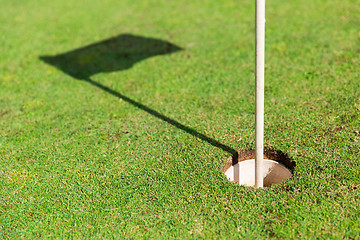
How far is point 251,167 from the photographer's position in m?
4.83

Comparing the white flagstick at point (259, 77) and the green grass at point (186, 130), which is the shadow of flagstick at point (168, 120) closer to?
the green grass at point (186, 130)

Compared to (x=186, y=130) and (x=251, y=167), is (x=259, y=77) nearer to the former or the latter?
(x=251, y=167)

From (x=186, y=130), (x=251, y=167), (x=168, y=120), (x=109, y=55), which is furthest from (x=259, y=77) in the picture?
(x=109, y=55)

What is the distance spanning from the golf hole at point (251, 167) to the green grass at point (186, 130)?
122mm

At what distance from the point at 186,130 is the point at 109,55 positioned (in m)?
3.20

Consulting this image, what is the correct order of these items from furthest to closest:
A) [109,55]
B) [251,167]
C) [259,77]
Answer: [109,55] < [251,167] < [259,77]

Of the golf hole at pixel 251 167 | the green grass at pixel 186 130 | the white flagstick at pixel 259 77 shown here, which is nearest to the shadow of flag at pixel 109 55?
the green grass at pixel 186 130

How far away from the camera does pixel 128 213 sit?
13.4 ft

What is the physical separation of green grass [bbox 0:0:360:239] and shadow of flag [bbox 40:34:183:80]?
231 millimetres

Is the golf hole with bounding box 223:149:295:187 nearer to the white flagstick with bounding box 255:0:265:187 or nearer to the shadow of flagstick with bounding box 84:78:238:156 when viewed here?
the shadow of flagstick with bounding box 84:78:238:156

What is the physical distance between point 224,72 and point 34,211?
154 inches

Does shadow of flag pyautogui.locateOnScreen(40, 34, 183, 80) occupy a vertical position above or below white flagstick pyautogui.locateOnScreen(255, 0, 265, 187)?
below

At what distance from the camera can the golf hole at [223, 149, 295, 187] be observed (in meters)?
4.70

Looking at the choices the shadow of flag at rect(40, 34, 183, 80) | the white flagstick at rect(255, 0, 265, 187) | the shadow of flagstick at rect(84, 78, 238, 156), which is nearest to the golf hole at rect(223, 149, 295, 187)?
the shadow of flagstick at rect(84, 78, 238, 156)
